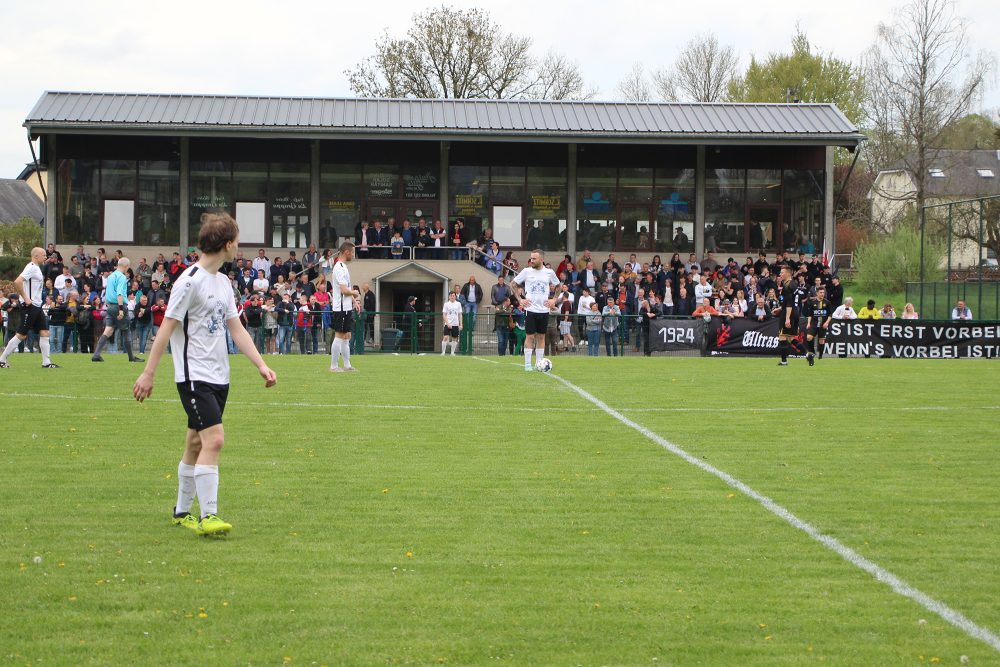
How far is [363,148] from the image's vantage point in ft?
144

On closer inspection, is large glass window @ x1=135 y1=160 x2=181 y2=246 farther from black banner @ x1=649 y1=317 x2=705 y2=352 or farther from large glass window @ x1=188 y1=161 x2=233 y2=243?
black banner @ x1=649 y1=317 x2=705 y2=352

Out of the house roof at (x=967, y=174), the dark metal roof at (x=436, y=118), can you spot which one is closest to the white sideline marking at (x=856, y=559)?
the dark metal roof at (x=436, y=118)

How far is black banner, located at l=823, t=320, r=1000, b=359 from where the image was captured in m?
29.4

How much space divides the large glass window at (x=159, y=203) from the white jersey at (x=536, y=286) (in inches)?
1046

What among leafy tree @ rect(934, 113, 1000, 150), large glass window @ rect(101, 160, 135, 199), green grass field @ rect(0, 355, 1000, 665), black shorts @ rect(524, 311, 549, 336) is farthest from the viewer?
leafy tree @ rect(934, 113, 1000, 150)

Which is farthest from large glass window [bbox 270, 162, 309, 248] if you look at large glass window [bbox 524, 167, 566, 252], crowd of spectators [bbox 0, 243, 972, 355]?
large glass window [bbox 524, 167, 566, 252]

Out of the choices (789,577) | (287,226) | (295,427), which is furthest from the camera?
(287,226)

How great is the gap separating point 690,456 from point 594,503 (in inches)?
96.6

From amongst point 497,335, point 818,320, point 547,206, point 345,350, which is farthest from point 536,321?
point 547,206

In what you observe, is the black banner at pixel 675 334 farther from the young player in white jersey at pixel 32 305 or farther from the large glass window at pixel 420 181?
the large glass window at pixel 420 181

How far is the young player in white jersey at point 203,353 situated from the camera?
6957mm

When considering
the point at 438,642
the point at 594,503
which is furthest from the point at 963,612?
the point at 594,503

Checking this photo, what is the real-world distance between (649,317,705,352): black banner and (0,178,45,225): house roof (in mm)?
82222

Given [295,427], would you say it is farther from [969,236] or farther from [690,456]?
[969,236]
